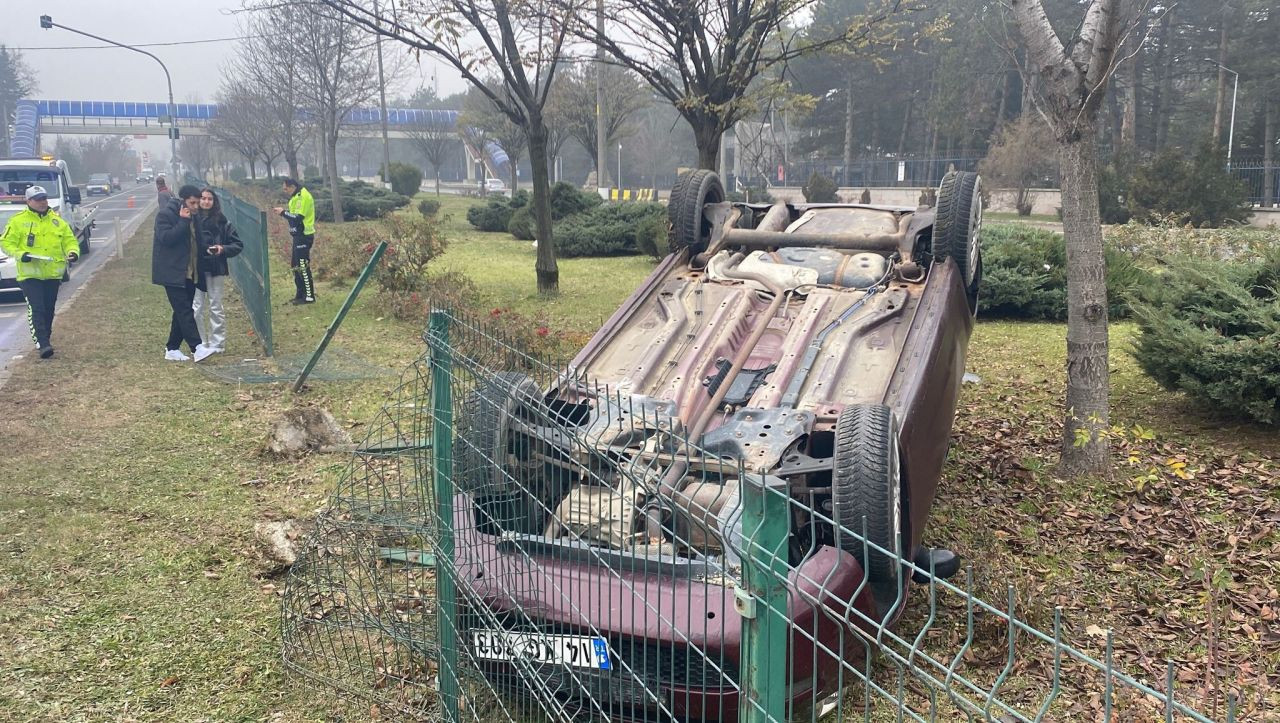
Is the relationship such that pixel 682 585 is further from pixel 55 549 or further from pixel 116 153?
pixel 116 153

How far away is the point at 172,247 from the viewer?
32.1 ft

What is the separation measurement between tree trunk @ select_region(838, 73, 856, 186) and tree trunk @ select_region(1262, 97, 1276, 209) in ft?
59.8

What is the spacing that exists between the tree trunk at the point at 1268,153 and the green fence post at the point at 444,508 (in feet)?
99.8

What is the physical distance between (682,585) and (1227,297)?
4.96 meters

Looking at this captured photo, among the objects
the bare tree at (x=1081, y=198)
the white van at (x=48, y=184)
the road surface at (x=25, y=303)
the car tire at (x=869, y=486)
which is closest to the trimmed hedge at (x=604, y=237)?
the road surface at (x=25, y=303)

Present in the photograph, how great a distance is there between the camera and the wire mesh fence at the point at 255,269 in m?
10.1

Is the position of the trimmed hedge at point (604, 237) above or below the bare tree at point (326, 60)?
below

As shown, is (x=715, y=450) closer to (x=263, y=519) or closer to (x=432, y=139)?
(x=263, y=519)

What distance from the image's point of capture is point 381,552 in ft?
14.9

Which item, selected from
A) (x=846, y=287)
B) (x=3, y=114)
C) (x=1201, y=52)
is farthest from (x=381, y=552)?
(x=3, y=114)

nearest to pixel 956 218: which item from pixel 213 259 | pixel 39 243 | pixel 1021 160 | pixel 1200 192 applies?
pixel 213 259

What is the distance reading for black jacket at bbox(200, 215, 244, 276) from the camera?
10039 mm

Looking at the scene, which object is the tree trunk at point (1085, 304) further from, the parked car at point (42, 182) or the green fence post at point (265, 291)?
the parked car at point (42, 182)

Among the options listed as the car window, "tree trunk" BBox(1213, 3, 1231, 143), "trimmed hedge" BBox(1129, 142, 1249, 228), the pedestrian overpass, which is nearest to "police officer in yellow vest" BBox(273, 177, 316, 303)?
the car window
